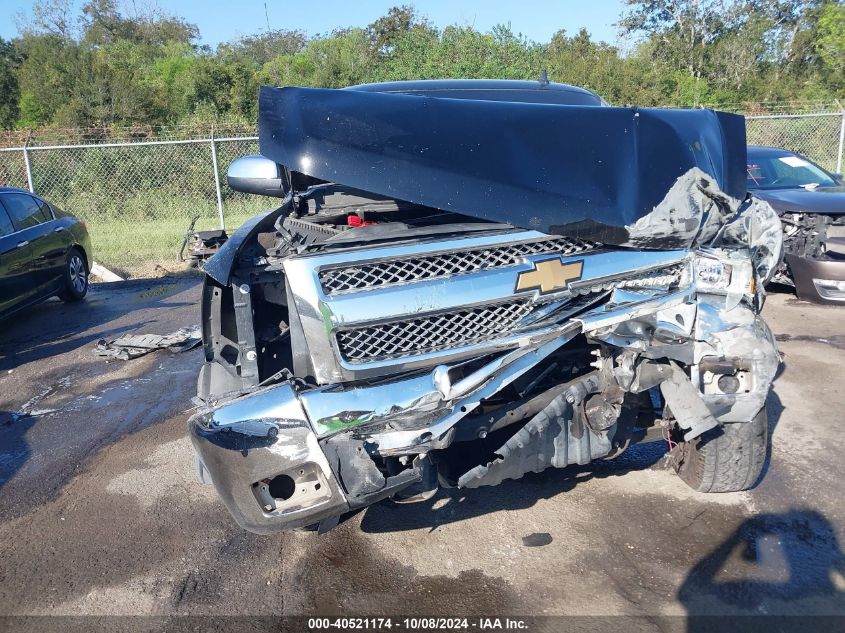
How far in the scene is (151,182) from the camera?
13.6 m

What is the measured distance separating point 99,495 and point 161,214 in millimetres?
11283

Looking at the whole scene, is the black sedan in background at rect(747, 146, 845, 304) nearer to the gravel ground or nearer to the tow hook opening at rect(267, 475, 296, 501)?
the gravel ground

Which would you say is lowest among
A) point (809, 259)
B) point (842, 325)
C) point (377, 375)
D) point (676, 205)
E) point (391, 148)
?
point (842, 325)

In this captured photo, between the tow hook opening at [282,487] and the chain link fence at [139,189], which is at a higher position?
the chain link fence at [139,189]

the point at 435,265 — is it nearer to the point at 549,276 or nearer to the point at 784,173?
the point at 549,276

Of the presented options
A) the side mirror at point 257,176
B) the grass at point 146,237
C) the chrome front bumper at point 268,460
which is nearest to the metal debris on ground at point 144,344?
the side mirror at point 257,176

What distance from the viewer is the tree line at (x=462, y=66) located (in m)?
22.2

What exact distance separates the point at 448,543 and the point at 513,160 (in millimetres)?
1763

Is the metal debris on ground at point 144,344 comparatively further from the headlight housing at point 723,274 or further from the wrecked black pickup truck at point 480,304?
the headlight housing at point 723,274

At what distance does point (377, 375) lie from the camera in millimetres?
2678

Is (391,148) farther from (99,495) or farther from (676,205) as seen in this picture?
(99,495)

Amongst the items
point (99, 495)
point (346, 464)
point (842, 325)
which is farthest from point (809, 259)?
point (99, 495)

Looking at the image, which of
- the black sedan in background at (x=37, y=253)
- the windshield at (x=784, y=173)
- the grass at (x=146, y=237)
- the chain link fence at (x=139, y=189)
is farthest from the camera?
the chain link fence at (x=139, y=189)

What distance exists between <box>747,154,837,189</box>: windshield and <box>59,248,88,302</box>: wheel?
8.22 metres
